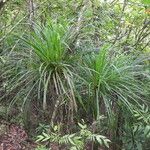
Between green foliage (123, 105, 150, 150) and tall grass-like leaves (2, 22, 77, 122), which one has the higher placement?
tall grass-like leaves (2, 22, 77, 122)

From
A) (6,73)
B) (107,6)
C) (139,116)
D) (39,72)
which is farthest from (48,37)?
(107,6)

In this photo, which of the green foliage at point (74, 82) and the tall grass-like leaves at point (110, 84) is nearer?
the green foliage at point (74, 82)

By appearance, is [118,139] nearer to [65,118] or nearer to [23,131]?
[65,118]

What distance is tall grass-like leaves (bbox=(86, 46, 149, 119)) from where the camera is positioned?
12.3 feet

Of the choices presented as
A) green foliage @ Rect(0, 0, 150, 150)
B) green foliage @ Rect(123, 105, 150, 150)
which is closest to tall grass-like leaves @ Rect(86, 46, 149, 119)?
green foliage @ Rect(0, 0, 150, 150)

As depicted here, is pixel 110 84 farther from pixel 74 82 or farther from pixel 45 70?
pixel 45 70

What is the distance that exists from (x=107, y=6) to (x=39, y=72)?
214 cm

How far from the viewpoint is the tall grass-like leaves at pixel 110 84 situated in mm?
3734

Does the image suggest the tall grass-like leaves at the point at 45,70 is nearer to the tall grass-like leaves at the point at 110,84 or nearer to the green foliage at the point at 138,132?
the tall grass-like leaves at the point at 110,84

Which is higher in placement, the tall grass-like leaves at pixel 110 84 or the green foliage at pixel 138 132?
the tall grass-like leaves at pixel 110 84

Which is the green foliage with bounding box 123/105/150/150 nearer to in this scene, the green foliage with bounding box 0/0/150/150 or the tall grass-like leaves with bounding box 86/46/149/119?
the green foliage with bounding box 0/0/150/150

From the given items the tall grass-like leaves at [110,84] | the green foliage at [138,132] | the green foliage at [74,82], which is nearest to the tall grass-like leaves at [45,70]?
the green foliage at [74,82]

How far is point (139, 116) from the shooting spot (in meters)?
3.75

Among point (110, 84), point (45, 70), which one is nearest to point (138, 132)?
point (110, 84)
